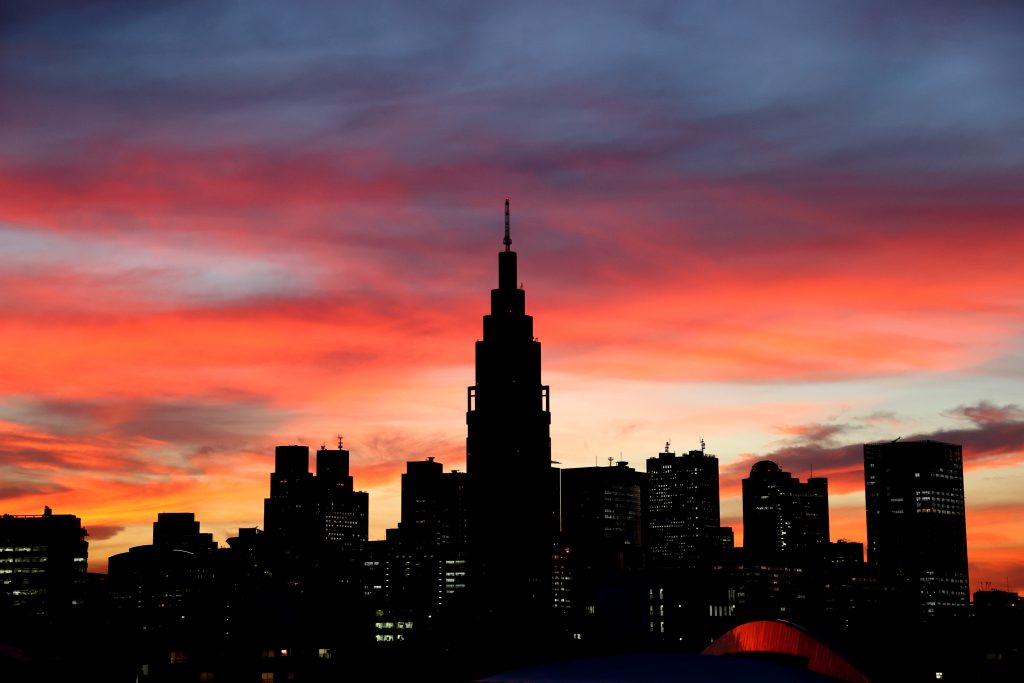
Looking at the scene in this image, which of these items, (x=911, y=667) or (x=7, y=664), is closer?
(x=911, y=667)

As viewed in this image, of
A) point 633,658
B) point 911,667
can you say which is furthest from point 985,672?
point 633,658

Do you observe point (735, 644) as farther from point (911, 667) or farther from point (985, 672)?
point (985, 672)

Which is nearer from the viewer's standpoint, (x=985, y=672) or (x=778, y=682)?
(x=778, y=682)

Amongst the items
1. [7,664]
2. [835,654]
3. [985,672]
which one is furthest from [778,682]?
[985,672]

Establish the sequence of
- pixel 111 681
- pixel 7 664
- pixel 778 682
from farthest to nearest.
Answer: pixel 111 681
pixel 7 664
pixel 778 682

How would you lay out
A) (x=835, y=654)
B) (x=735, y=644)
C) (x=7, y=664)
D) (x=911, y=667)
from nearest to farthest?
1. (x=835, y=654)
2. (x=735, y=644)
3. (x=911, y=667)
4. (x=7, y=664)

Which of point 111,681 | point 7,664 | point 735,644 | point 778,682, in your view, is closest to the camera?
point 778,682

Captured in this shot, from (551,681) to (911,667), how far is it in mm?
48773

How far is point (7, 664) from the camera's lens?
130 m

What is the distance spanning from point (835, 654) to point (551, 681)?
17.8 metres

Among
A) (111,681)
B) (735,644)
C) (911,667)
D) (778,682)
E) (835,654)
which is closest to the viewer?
(778,682)

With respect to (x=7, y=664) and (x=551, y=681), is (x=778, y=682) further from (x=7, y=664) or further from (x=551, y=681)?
(x=7, y=664)

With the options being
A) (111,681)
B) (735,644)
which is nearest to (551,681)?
(735,644)

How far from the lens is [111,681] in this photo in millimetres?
190250
